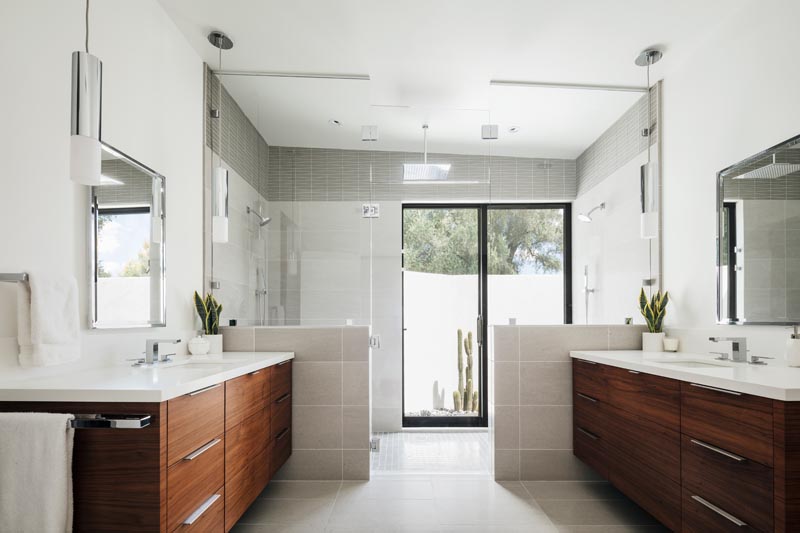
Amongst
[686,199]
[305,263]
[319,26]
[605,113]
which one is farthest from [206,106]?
[686,199]

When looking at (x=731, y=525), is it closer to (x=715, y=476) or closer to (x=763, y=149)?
(x=715, y=476)

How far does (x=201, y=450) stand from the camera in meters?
1.74

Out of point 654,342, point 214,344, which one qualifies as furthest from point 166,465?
point 654,342

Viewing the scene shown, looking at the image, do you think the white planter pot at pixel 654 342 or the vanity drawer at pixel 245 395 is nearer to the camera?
the vanity drawer at pixel 245 395

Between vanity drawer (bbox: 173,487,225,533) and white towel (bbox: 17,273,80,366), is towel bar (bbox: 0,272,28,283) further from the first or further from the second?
vanity drawer (bbox: 173,487,225,533)

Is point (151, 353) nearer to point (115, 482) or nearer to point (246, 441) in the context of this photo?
point (246, 441)

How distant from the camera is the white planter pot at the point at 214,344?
2918 millimetres

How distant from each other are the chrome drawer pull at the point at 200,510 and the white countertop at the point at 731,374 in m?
1.85

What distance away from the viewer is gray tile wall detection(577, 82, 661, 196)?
3.18 metres

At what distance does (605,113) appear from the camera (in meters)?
3.32

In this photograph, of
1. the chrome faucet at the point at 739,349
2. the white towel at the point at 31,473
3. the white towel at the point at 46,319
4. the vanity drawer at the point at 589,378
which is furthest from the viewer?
the vanity drawer at the point at 589,378

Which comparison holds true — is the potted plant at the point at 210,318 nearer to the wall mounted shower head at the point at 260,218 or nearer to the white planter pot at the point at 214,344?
the white planter pot at the point at 214,344

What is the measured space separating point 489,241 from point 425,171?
621mm

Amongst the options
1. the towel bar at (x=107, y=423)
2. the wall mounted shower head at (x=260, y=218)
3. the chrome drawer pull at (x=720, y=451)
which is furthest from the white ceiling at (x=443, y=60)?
the towel bar at (x=107, y=423)
